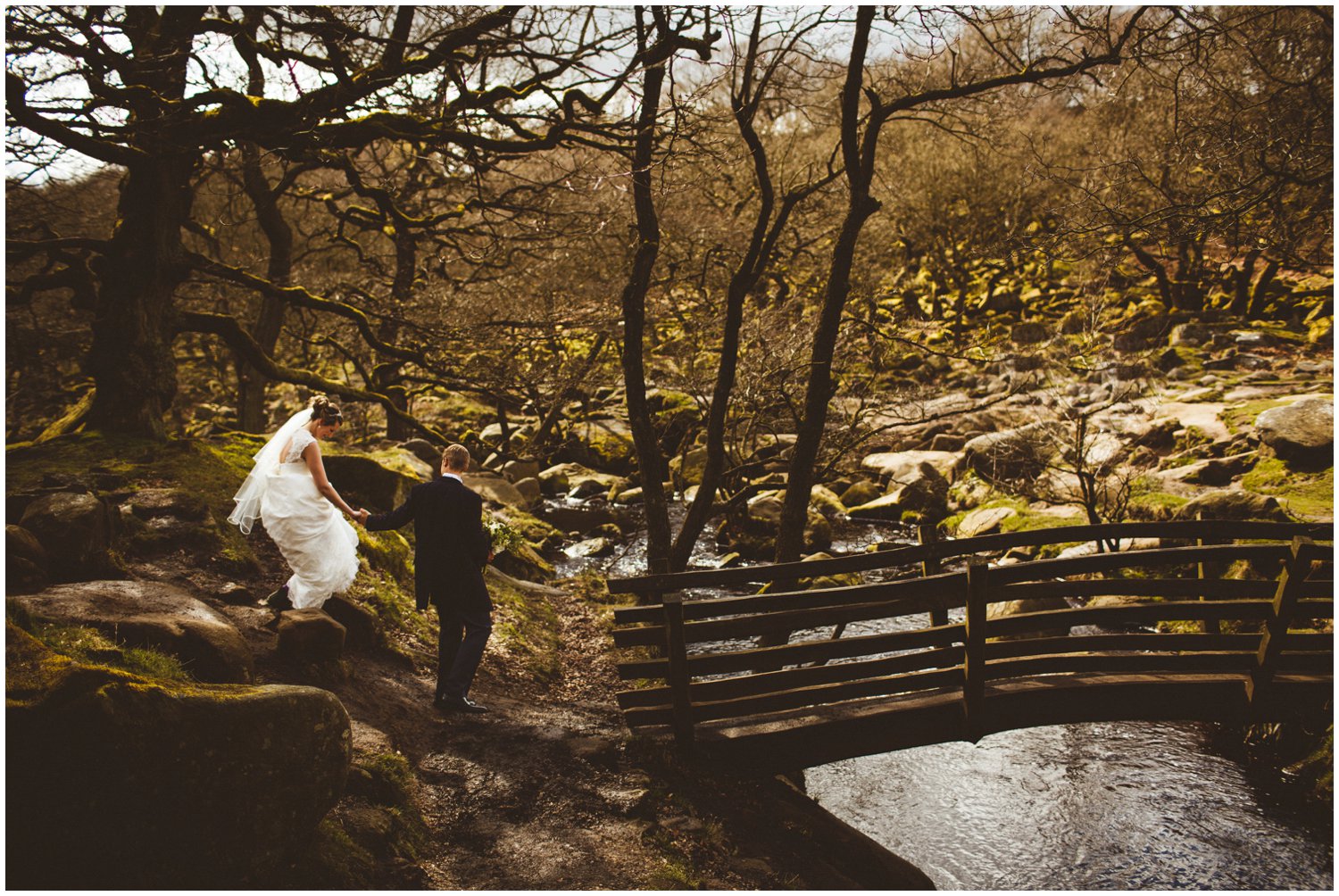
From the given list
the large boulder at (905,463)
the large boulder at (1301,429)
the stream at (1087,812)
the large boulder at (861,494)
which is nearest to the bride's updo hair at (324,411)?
the stream at (1087,812)

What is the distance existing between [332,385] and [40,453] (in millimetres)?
3149

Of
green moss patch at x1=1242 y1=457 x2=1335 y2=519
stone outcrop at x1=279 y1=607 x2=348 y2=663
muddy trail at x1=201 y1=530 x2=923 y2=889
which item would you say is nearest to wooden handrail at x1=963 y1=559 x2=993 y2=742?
muddy trail at x1=201 y1=530 x2=923 y2=889

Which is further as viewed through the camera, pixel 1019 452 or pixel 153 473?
pixel 1019 452

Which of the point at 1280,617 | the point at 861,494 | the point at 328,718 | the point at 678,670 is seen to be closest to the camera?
the point at 328,718

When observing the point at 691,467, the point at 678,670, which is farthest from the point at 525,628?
the point at 691,467

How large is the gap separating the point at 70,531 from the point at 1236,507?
48.0ft

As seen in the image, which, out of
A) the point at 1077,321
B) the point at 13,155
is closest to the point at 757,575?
the point at 13,155

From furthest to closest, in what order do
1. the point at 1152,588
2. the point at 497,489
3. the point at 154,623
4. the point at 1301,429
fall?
the point at 497,489, the point at 1301,429, the point at 1152,588, the point at 154,623

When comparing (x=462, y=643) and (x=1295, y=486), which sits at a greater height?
(x=462, y=643)

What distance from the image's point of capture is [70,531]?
5766 millimetres

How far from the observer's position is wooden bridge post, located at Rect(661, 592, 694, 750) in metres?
5.56

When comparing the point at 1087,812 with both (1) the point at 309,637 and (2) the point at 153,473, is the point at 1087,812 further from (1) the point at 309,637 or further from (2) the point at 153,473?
(2) the point at 153,473

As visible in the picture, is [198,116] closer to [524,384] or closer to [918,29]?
[524,384]

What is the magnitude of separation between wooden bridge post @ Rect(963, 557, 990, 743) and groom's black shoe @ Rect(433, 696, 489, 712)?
391 cm
